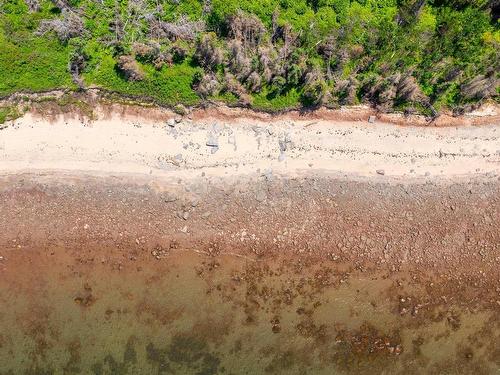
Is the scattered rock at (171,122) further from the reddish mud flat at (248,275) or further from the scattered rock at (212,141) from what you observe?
the reddish mud flat at (248,275)

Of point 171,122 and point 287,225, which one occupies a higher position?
point 171,122

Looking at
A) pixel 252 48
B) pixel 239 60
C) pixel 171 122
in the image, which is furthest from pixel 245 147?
pixel 252 48

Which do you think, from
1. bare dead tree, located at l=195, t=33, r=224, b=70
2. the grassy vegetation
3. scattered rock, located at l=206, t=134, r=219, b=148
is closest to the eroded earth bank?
scattered rock, located at l=206, t=134, r=219, b=148

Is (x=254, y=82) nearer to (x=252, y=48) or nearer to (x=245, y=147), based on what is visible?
(x=252, y=48)

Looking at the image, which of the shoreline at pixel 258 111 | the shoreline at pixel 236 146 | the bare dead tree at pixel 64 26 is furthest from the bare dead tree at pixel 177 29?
the shoreline at pixel 236 146

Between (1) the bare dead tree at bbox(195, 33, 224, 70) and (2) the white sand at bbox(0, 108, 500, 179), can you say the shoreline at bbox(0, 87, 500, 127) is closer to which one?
(2) the white sand at bbox(0, 108, 500, 179)

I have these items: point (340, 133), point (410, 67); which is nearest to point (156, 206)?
point (340, 133)

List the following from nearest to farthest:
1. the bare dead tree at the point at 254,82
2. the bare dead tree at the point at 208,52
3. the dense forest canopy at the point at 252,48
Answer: the bare dead tree at the point at 208,52 → the dense forest canopy at the point at 252,48 → the bare dead tree at the point at 254,82
